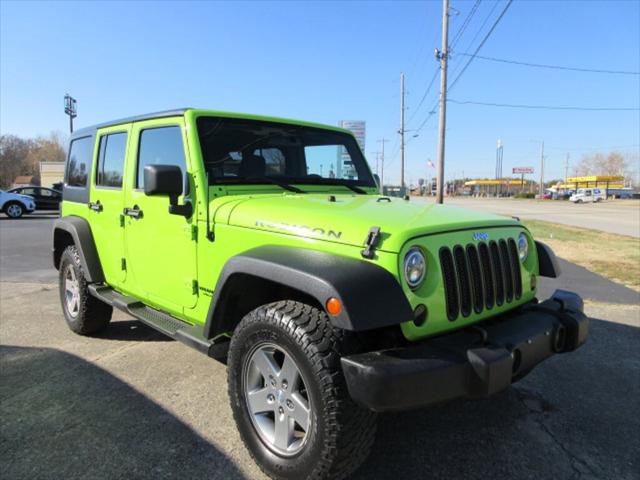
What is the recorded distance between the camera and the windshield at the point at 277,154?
3289 mm

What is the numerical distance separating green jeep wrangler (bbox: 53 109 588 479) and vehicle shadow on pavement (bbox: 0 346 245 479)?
0.35 metres

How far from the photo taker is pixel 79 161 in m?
4.89

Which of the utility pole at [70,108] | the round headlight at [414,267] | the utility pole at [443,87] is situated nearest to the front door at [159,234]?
the round headlight at [414,267]

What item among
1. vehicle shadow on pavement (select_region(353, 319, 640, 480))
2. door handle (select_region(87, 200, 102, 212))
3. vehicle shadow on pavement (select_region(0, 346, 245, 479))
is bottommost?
vehicle shadow on pavement (select_region(353, 319, 640, 480))

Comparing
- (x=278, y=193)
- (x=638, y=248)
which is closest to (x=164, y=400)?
(x=278, y=193)

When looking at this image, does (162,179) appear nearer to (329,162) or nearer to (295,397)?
(295,397)

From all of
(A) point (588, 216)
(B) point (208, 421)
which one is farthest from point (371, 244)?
(A) point (588, 216)

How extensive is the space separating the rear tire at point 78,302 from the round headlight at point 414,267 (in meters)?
3.42

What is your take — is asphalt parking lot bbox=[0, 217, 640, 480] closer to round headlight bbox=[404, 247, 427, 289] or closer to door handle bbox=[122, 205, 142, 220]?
round headlight bbox=[404, 247, 427, 289]

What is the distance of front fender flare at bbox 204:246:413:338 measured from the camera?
2.02 m

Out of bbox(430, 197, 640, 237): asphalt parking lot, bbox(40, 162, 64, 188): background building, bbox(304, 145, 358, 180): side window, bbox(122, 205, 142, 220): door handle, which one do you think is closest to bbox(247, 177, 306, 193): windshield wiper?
bbox(304, 145, 358, 180): side window

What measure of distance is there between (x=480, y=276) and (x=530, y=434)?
1.13m

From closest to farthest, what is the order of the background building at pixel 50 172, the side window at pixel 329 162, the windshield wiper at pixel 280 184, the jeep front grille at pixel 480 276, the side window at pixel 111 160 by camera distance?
the jeep front grille at pixel 480 276 < the windshield wiper at pixel 280 184 < the side window at pixel 329 162 < the side window at pixel 111 160 < the background building at pixel 50 172

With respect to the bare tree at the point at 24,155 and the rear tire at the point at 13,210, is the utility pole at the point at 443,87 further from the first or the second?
the bare tree at the point at 24,155
